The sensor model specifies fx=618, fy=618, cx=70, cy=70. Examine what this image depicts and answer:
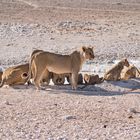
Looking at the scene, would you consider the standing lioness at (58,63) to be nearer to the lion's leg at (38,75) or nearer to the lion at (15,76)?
the lion's leg at (38,75)

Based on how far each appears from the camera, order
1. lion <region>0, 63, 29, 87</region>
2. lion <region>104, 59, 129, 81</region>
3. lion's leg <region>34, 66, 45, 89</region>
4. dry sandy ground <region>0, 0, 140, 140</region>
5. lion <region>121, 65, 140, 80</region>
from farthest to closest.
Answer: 1. lion <region>121, 65, 140, 80</region>
2. lion <region>104, 59, 129, 81</region>
3. lion <region>0, 63, 29, 87</region>
4. lion's leg <region>34, 66, 45, 89</region>
5. dry sandy ground <region>0, 0, 140, 140</region>

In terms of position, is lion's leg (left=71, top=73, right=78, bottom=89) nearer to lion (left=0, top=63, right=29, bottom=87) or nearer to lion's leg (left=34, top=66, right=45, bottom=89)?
lion's leg (left=34, top=66, right=45, bottom=89)

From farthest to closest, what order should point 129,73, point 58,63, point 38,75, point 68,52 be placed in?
1. point 68,52
2. point 129,73
3. point 58,63
4. point 38,75

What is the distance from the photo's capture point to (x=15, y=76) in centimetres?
1272

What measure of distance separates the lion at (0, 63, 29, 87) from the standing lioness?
244 mm

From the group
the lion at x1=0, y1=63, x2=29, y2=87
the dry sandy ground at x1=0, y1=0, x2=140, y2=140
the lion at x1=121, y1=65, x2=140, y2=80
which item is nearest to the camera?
the dry sandy ground at x1=0, y1=0, x2=140, y2=140

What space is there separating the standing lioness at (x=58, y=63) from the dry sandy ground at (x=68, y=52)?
1.02ft

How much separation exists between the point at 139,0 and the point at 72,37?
21038mm

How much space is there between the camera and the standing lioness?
41.0 feet

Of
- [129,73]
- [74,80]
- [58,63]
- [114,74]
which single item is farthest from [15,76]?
[129,73]

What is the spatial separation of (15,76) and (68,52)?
281 inches

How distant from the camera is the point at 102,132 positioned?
8.75 meters

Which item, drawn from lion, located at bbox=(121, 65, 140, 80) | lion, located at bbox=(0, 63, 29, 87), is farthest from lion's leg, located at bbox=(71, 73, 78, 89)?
lion, located at bbox=(121, 65, 140, 80)

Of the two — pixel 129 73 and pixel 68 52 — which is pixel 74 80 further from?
pixel 68 52
